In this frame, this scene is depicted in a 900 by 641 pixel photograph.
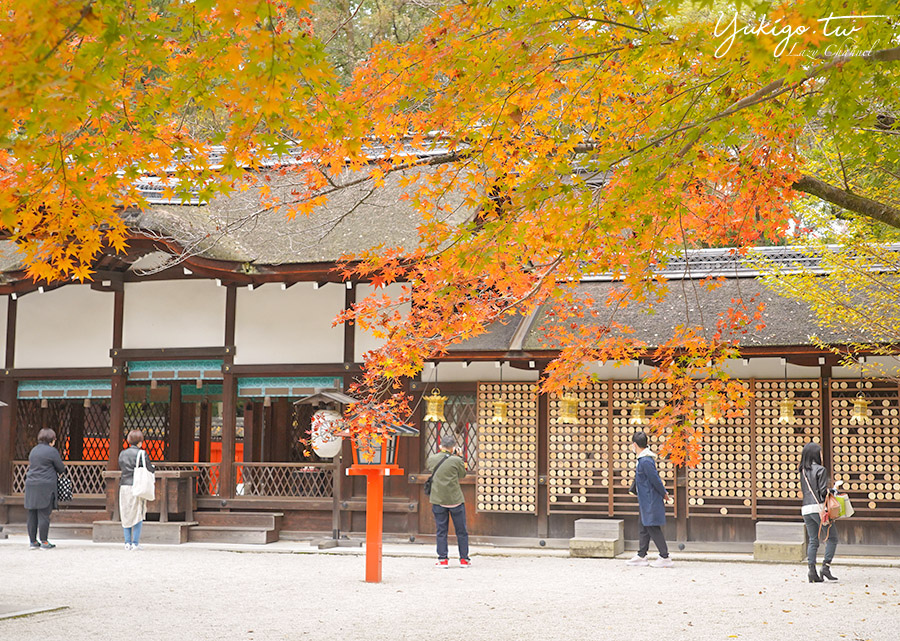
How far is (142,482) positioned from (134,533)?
2.74 feet

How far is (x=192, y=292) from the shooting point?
48.0 feet

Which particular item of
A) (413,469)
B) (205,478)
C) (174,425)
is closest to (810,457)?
(413,469)

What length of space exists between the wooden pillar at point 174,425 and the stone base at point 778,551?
922 cm

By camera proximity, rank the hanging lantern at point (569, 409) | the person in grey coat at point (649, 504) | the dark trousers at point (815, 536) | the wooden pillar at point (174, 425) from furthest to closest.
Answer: the wooden pillar at point (174, 425)
the hanging lantern at point (569, 409)
the person in grey coat at point (649, 504)
the dark trousers at point (815, 536)

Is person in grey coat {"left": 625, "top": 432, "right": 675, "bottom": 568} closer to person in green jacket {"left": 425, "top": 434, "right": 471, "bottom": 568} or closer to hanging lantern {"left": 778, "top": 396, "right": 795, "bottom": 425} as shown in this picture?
person in green jacket {"left": 425, "top": 434, "right": 471, "bottom": 568}

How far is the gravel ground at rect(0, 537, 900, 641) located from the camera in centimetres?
696

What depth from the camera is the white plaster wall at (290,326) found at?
14125mm

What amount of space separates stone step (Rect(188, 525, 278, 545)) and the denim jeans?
0.95 meters

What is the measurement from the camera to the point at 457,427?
45.5 ft

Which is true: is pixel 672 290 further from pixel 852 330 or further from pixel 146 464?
pixel 146 464

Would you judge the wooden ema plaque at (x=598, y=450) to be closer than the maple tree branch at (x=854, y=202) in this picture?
No

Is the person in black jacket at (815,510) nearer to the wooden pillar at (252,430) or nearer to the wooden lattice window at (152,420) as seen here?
the wooden pillar at (252,430)

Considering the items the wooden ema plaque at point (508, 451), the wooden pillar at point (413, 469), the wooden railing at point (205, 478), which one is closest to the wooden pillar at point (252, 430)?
the wooden railing at point (205, 478)

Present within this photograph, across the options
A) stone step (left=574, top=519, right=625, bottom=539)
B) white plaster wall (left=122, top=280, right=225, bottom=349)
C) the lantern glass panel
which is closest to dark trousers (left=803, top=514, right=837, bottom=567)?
stone step (left=574, top=519, right=625, bottom=539)
